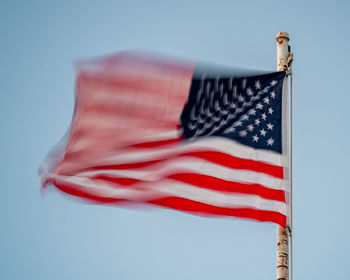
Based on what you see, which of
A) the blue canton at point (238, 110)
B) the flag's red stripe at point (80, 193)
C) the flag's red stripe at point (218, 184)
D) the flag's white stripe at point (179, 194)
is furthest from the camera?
the blue canton at point (238, 110)

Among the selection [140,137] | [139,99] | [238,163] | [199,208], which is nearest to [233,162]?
[238,163]

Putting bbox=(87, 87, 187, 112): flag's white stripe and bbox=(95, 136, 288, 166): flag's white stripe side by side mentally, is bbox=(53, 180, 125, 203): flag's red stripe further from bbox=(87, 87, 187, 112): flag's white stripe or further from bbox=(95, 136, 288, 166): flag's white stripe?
bbox=(87, 87, 187, 112): flag's white stripe

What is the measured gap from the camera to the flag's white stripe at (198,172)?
1452 cm

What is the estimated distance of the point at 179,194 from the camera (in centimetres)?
1438

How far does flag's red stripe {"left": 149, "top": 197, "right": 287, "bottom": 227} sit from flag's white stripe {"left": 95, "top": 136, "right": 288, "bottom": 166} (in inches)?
37.8

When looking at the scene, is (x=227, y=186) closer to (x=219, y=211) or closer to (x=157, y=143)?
(x=219, y=211)

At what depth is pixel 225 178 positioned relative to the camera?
14.7 metres

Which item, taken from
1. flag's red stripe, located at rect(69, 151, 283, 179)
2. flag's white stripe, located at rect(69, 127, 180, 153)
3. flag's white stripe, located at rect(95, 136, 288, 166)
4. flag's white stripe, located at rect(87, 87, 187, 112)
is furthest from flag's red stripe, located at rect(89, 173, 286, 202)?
flag's white stripe, located at rect(87, 87, 187, 112)

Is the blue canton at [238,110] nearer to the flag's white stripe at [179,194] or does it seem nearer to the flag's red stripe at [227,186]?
the flag's red stripe at [227,186]

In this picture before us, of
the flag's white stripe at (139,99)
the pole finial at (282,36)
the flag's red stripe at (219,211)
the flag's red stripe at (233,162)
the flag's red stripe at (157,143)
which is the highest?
the pole finial at (282,36)

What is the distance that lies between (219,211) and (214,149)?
4.20ft

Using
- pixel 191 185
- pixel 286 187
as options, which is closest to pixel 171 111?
pixel 191 185

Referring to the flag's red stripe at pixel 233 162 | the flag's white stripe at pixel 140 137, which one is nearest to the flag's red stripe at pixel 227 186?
the flag's red stripe at pixel 233 162

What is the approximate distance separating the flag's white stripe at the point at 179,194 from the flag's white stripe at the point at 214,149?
622 millimetres
